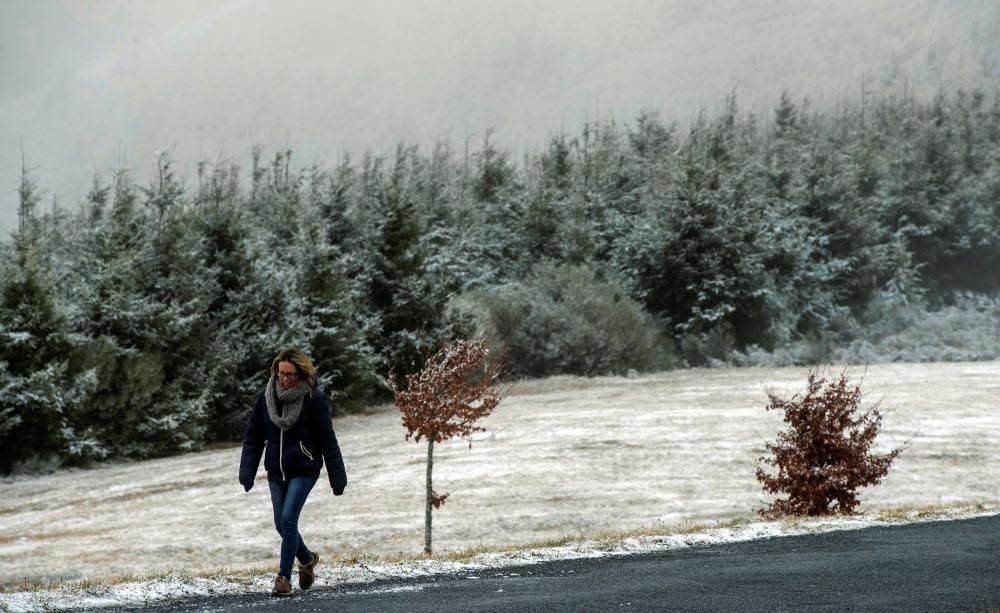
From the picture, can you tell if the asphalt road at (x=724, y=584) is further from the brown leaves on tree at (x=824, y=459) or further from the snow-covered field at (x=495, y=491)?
the brown leaves on tree at (x=824, y=459)

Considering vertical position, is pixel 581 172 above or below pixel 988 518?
above

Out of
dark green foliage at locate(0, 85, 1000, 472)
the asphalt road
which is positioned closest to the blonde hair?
the asphalt road

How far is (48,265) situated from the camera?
31.7 meters

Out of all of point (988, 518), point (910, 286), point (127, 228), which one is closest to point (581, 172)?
point (910, 286)

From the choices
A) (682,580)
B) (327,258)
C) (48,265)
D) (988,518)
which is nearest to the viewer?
(682,580)

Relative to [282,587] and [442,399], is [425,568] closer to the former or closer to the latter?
[282,587]

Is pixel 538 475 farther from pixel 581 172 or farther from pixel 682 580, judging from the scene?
pixel 581 172

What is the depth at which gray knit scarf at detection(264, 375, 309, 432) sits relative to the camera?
30.1 ft

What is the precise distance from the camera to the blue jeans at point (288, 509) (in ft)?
30.3

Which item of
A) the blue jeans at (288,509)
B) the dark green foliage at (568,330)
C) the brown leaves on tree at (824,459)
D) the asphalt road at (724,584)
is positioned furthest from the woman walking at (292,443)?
the dark green foliage at (568,330)

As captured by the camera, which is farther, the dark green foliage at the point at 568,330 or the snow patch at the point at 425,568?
the dark green foliage at the point at 568,330

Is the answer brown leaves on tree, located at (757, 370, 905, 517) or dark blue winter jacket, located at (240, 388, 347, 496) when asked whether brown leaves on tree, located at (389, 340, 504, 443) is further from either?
dark blue winter jacket, located at (240, 388, 347, 496)

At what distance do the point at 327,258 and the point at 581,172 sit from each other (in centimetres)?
3567

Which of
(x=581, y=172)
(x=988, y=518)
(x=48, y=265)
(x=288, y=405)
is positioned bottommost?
(x=988, y=518)
